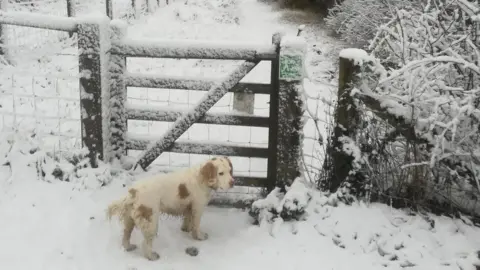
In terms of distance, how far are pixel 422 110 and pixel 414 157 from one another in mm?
413

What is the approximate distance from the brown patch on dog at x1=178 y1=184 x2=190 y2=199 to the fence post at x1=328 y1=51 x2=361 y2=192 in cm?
146

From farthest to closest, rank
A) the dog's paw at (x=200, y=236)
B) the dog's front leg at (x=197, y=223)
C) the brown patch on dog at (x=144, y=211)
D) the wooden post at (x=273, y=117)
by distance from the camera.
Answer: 1. the wooden post at (x=273, y=117)
2. the dog's paw at (x=200, y=236)
3. the dog's front leg at (x=197, y=223)
4. the brown patch on dog at (x=144, y=211)

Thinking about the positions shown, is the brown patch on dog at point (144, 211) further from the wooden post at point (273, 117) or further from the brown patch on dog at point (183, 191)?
the wooden post at point (273, 117)

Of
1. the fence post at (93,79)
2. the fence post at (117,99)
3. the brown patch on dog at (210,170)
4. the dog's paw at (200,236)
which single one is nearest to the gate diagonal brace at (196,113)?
the fence post at (117,99)

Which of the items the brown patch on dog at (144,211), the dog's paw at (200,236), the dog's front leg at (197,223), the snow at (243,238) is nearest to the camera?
the brown patch on dog at (144,211)

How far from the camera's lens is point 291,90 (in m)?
5.28

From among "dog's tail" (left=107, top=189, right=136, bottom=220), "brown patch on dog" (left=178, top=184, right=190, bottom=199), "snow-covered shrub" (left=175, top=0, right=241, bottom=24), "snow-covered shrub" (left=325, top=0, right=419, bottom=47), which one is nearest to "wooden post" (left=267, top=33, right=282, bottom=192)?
"brown patch on dog" (left=178, top=184, right=190, bottom=199)

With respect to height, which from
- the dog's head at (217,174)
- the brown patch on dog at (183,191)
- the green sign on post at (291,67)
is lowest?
the brown patch on dog at (183,191)

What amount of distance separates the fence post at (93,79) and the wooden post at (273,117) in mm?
1601

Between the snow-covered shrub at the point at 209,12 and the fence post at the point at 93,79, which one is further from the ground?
the snow-covered shrub at the point at 209,12

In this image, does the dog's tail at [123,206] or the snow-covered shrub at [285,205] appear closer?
the dog's tail at [123,206]

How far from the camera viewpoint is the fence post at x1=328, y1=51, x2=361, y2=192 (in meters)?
5.10

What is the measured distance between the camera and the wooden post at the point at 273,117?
5.30m

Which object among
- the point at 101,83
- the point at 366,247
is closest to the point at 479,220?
the point at 366,247
